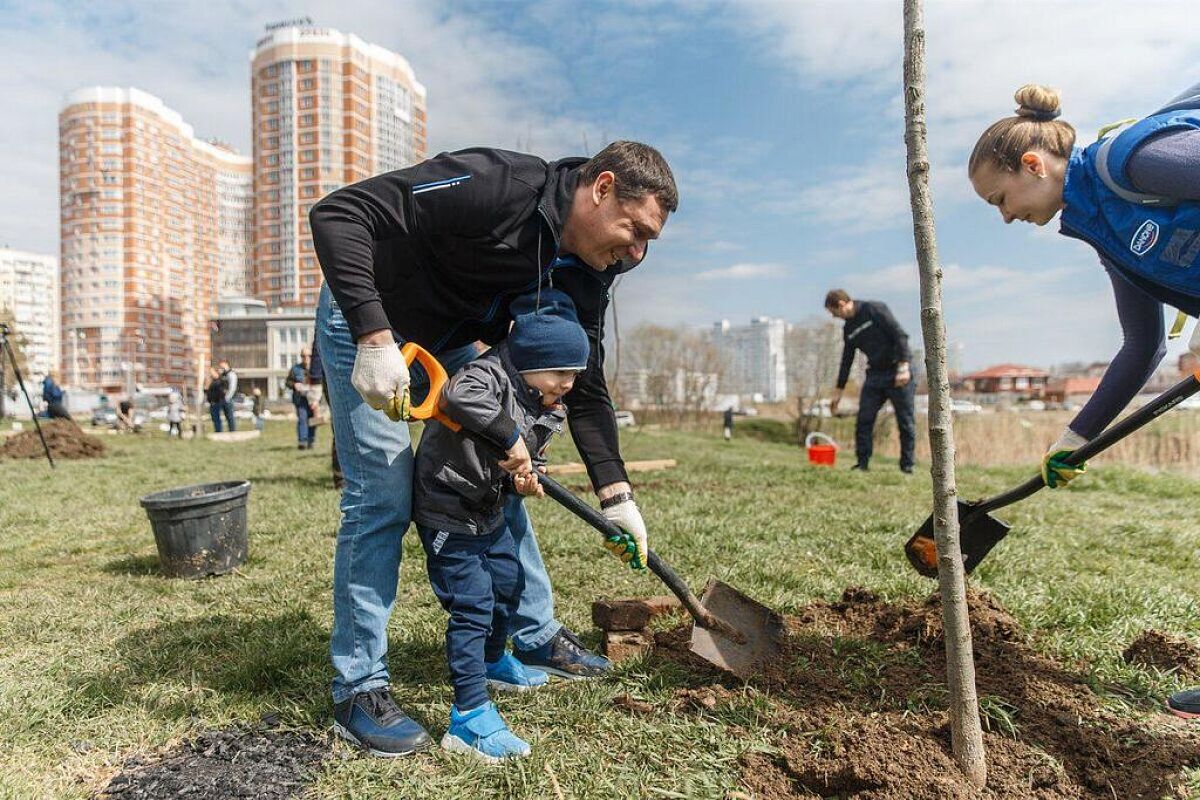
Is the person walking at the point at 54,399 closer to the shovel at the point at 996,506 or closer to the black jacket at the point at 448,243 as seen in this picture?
the black jacket at the point at 448,243

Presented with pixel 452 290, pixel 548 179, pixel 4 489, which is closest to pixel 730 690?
pixel 452 290

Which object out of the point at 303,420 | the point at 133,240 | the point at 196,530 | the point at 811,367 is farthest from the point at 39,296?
the point at 196,530

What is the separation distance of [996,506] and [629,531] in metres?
1.37

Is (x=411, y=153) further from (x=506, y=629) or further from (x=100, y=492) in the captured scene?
(x=506, y=629)

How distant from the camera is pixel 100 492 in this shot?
26.4 feet

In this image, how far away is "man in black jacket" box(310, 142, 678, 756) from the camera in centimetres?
209

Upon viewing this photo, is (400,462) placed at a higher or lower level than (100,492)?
higher

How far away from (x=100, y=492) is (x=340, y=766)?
755 cm

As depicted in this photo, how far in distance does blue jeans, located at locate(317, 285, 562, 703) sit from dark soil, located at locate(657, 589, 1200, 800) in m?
1.03

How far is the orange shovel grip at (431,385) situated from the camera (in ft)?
7.20

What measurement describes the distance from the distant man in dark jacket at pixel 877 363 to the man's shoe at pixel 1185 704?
19.3ft

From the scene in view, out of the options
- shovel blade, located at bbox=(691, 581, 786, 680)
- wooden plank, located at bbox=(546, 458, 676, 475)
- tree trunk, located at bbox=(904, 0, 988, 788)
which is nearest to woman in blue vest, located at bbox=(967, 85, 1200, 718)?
tree trunk, located at bbox=(904, 0, 988, 788)

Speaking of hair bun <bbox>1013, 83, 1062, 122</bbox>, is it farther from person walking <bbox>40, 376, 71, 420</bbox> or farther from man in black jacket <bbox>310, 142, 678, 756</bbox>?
person walking <bbox>40, 376, 71, 420</bbox>

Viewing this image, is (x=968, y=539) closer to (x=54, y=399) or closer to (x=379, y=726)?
(x=379, y=726)
